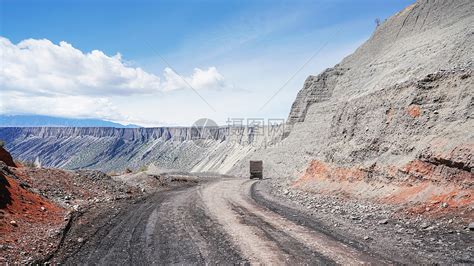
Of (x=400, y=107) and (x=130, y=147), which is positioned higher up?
(x=400, y=107)

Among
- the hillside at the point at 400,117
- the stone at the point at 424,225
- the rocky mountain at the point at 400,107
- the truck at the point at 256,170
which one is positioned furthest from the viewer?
the truck at the point at 256,170

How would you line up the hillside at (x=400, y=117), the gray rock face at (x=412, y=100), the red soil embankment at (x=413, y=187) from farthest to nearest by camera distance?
the gray rock face at (x=412, y=100) → the hillside at (x=400, y=117) → the red soil embankment at (x=413, y=187)

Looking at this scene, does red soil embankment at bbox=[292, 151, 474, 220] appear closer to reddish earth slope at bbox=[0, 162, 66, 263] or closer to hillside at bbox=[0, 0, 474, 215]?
hillside at bbox=[0, 0, 474, 215]

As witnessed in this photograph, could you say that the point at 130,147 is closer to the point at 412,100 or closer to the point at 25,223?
the point at 412,100

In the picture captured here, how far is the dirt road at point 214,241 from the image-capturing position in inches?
292

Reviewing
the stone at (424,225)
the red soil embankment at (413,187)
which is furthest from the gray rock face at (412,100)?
the stone at (424,225)

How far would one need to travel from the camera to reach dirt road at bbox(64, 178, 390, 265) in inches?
292

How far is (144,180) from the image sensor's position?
27141 millimetres

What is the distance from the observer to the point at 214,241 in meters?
8.97

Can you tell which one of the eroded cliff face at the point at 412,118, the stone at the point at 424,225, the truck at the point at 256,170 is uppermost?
the eroded cliff face at the point at 412,118

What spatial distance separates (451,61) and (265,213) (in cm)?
1401

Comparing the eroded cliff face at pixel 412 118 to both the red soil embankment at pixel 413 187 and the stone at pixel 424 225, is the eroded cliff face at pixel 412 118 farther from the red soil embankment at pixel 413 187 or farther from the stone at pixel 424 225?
the stone at pixel 424 225

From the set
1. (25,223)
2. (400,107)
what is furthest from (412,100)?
(25,223)

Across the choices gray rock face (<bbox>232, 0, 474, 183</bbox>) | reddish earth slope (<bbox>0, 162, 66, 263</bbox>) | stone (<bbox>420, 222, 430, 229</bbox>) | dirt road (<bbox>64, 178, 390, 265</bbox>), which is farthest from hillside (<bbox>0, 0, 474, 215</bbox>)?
reddish earth slope (<bbox>0, 162, 66, 263</bbox>)
